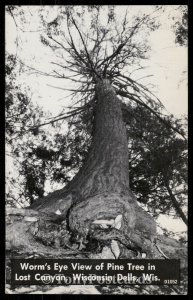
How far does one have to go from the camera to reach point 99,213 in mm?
3504

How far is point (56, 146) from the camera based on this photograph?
17.4 feet

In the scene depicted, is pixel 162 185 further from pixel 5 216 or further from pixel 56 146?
pixel 5 216

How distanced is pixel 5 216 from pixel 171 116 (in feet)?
8.41

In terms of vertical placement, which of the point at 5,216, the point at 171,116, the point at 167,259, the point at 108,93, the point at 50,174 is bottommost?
the point at 167,259
